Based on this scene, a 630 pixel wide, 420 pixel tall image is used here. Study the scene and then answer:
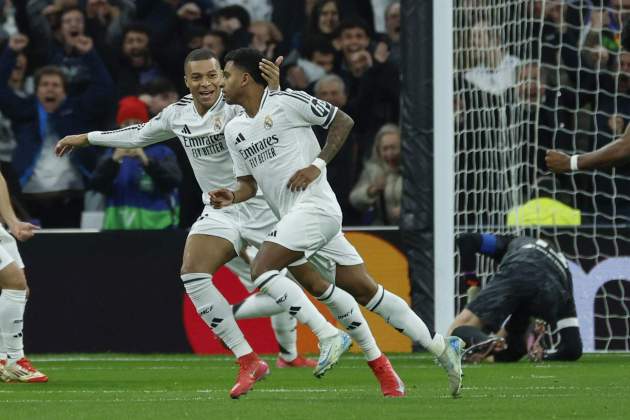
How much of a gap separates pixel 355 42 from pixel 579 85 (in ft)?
7.26

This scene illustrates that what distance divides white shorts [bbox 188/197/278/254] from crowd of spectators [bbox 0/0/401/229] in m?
3.48

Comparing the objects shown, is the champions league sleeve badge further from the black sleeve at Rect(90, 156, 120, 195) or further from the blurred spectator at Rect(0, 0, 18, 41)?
the blurred spectator at Rect(0, 0, 18, 41)

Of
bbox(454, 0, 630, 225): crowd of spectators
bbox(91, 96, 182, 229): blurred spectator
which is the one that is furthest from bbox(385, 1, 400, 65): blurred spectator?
bbox(91, 96, 182, 229): blurred spectator

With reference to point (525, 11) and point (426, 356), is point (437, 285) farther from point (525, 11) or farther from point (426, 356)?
point (525, 11)

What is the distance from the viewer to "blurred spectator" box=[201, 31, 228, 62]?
42.0ft

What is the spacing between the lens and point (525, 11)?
37.8ft

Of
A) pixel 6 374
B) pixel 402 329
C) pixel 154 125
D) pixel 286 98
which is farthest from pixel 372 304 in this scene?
pixel 6 374

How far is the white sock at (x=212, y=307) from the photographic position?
305 inches

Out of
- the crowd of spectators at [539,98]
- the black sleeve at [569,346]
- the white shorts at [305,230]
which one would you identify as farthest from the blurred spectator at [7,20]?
the white shorts at [305,230]

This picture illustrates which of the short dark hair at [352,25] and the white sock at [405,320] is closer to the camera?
the white sock at [405,320]

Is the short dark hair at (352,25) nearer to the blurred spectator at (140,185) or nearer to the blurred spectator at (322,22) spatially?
the blurred spectator at (322,22)

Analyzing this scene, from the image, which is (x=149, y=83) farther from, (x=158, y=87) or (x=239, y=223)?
(x=239, y=223)

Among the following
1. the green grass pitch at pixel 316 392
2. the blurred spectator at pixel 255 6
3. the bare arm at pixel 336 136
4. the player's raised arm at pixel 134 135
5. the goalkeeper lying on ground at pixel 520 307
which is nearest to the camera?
the green grass pitch at pixel 316 392

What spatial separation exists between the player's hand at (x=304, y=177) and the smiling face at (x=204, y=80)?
5.53 feet
